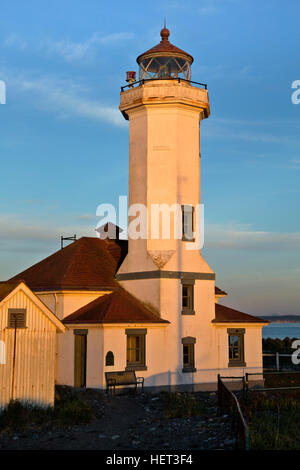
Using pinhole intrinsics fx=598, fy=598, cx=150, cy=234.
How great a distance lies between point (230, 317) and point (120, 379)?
7.14 metres

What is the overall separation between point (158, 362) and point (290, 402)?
299 inches

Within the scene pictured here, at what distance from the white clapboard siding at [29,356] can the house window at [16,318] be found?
4.0 inches

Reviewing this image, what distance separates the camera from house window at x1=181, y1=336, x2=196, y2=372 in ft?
89.4

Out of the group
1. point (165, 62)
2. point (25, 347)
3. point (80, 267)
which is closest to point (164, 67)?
point (165, 62)

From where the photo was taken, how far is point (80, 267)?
95.6 ft

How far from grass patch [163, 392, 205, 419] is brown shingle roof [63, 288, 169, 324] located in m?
4.30

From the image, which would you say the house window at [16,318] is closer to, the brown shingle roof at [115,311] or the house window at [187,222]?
the brown shingle roof at [115,311]

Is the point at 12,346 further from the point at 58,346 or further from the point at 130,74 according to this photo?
the point at 130,74

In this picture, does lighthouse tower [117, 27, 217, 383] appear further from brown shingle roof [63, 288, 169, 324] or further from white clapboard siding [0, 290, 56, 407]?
white clapboard siding [0, 290, 56, 407]

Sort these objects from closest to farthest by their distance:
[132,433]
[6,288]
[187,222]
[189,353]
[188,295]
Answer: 1. [132,433]
2. [6,288]
3. [189,353]
4. [188,295]
5. [187,222]

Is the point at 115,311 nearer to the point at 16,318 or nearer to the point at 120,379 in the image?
the point at 120,379

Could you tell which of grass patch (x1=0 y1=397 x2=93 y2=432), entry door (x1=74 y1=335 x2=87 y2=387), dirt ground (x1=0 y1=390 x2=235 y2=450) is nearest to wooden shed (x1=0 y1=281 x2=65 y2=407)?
grass patch (x1=0 y1=397 x2=93 y2=432)

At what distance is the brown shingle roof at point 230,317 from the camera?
2866 centimetres

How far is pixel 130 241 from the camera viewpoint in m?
28.8
